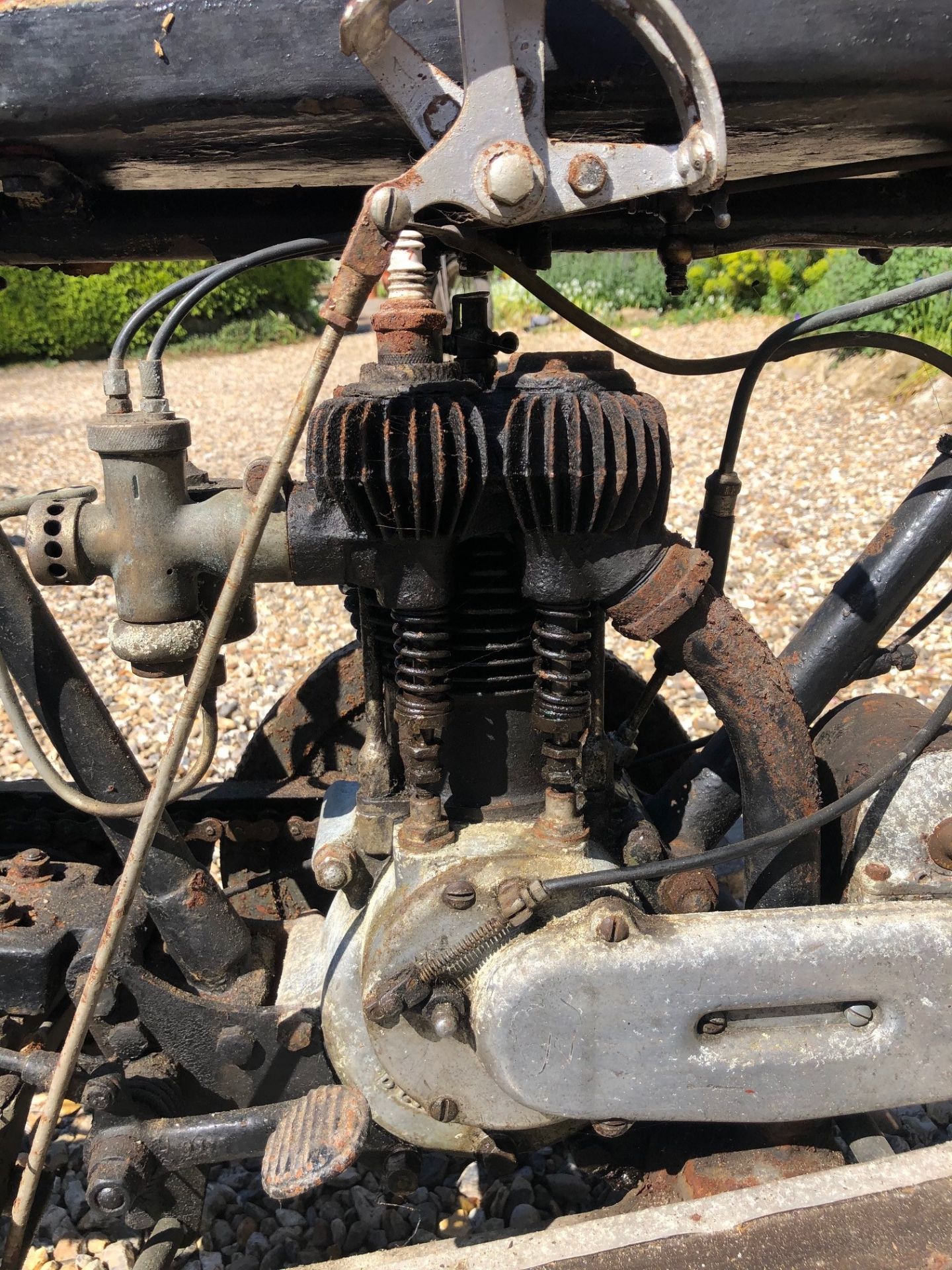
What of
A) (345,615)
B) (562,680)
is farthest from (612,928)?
(345,615)

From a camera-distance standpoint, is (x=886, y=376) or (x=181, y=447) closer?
(x=181, y=447)

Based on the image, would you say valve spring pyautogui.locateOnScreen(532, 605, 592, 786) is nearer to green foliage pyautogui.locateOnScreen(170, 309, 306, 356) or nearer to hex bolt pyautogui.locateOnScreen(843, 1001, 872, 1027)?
hex bolt pyautogui.locateOnScreen(843, 1001, 872, 1027)

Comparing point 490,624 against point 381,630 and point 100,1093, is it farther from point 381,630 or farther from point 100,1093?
point 100,1093

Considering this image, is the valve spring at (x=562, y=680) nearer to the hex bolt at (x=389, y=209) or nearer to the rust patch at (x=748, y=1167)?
the hex bolt at (x=389, y=209)

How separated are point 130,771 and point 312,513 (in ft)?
1.87

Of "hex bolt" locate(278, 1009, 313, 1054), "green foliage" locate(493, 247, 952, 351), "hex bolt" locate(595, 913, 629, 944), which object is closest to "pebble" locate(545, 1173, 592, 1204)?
"hex bolt" locate(278, 1009, 313, 1054)

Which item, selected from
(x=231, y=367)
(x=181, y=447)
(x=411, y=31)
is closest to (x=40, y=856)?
(x=181, y=447)

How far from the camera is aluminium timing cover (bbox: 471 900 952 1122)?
1.39 m

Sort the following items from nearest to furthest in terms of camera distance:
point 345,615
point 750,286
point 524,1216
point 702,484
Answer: point 524,1216, point 345,615, point 702,484, point 750,286

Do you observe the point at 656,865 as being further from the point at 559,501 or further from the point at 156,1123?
the point at 156,1123

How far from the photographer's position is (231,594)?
4.09 feet

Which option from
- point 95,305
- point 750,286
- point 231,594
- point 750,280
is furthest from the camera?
point 95,305

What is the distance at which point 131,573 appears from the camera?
1.44 meters

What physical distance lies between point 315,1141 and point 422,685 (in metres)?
0.67
